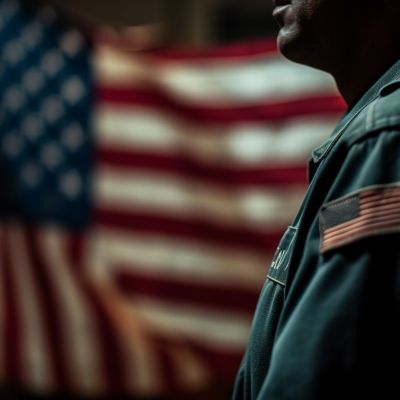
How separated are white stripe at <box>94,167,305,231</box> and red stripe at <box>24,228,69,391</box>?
1.42 feet

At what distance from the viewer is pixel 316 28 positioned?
57.2 inches

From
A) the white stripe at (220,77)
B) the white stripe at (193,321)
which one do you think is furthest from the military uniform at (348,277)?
the white stripe at (220,77)

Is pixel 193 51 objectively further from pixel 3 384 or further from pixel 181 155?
pixel 3 384

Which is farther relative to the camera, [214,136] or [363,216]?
[214,136]

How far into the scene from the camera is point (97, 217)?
4.14 meters

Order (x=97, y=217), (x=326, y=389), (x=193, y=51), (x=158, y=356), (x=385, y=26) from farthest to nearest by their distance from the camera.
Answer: (x=193, y=51), (x=97, y=217), (x=158, y=356), (x=385, y=26), (x=326, y=389)

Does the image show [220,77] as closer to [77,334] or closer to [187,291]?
[187,291]

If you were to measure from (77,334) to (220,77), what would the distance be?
123 centimetres

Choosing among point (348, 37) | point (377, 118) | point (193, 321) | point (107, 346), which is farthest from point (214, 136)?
point (377, 118)

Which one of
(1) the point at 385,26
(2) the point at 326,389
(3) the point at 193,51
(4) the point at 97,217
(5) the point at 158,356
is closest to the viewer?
(2) the point at 326,389

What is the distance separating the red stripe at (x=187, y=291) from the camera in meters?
4.05

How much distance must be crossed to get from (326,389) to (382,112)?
1.00ft

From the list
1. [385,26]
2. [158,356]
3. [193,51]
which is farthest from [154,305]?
[385,26]

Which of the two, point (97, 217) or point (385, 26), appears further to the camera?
point (97, 217)
